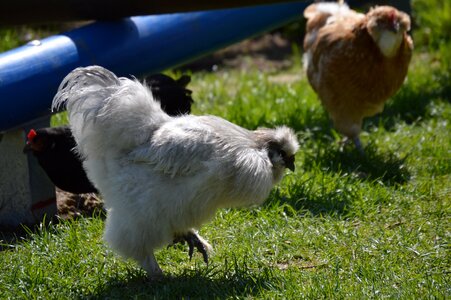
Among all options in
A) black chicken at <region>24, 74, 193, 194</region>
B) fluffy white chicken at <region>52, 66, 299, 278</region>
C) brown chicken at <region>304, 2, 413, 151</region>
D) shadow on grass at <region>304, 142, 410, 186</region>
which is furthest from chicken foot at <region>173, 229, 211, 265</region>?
brown chicken at <region>304, 2, 413, 151</region>

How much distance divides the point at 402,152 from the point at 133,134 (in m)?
3.08

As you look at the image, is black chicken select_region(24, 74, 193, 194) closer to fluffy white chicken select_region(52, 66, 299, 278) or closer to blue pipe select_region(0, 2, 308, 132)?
blue pipe select_region(0, 2, 308, 132)

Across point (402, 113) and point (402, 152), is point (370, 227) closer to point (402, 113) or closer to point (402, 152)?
point (402, 152)

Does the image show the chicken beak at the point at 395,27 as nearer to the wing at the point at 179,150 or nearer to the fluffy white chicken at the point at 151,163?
the fluffy white chicken at the point at 151,163

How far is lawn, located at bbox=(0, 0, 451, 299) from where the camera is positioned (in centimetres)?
396

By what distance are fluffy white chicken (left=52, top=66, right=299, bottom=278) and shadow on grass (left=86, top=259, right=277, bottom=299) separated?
0.13 meters

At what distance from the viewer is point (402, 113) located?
288 inches

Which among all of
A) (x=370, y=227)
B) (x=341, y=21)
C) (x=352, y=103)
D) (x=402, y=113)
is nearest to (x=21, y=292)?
(x=370, y=227)

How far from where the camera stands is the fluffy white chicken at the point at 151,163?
3879 millimetres

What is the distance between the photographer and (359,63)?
6.06 meters

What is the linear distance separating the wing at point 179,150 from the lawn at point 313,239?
65 cm

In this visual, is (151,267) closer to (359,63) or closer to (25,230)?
(25,230)

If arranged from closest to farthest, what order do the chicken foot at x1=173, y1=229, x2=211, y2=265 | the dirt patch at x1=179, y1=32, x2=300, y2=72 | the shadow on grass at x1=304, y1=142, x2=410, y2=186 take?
the chicken foot at x1=173, y1=229, x2=211, y2=265, the shadow on grass at x1=304, y1=142, x2=410, y2=186, the dirt patch at x1=179, y1=32, x2=300, y2=72

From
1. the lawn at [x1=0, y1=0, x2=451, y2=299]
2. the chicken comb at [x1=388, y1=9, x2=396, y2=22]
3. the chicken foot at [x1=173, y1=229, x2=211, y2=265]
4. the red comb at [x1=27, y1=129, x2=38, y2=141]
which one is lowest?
the lawn at [x1=0, y1=0, x2=451, y2=299]
